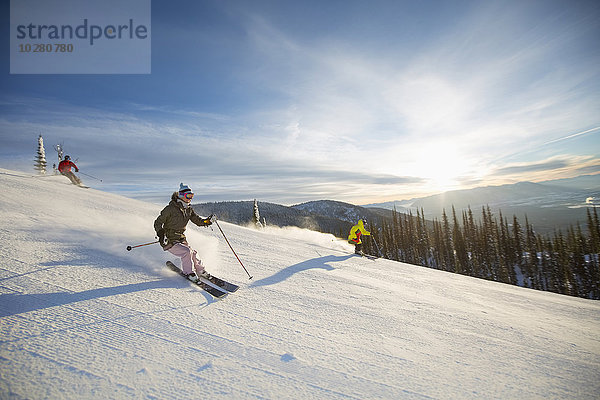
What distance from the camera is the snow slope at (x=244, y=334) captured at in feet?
8.86

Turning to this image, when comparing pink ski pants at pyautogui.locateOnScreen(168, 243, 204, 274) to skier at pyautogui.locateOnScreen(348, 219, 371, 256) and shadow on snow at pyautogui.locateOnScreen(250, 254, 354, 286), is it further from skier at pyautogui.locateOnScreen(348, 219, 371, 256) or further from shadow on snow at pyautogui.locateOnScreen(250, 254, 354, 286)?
skier at pyautogui.locateOnScreen(348, 219, 371, 256)

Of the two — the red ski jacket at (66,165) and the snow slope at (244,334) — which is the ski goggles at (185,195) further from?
the red ski jacket at (66,165)

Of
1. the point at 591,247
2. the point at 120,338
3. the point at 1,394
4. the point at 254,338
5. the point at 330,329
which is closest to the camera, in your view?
the point at 1,394

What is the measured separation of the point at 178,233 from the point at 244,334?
309 centimetres

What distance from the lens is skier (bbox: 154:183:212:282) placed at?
17.7 feet

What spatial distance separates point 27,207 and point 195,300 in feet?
23.5

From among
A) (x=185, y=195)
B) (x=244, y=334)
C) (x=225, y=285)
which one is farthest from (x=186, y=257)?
(x=244, y=334)

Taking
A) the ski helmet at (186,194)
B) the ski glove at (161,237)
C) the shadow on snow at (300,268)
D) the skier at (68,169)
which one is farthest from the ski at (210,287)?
the skier at (68,169)

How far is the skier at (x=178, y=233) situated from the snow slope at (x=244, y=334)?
47cm

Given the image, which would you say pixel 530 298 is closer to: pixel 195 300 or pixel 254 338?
pixel 254 338

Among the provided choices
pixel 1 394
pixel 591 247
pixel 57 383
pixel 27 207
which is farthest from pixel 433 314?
pixel 591 247

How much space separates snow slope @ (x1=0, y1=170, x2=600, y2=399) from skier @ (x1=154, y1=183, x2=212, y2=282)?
0.47 m

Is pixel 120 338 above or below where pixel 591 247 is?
above

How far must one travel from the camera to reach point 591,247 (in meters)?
50.8
